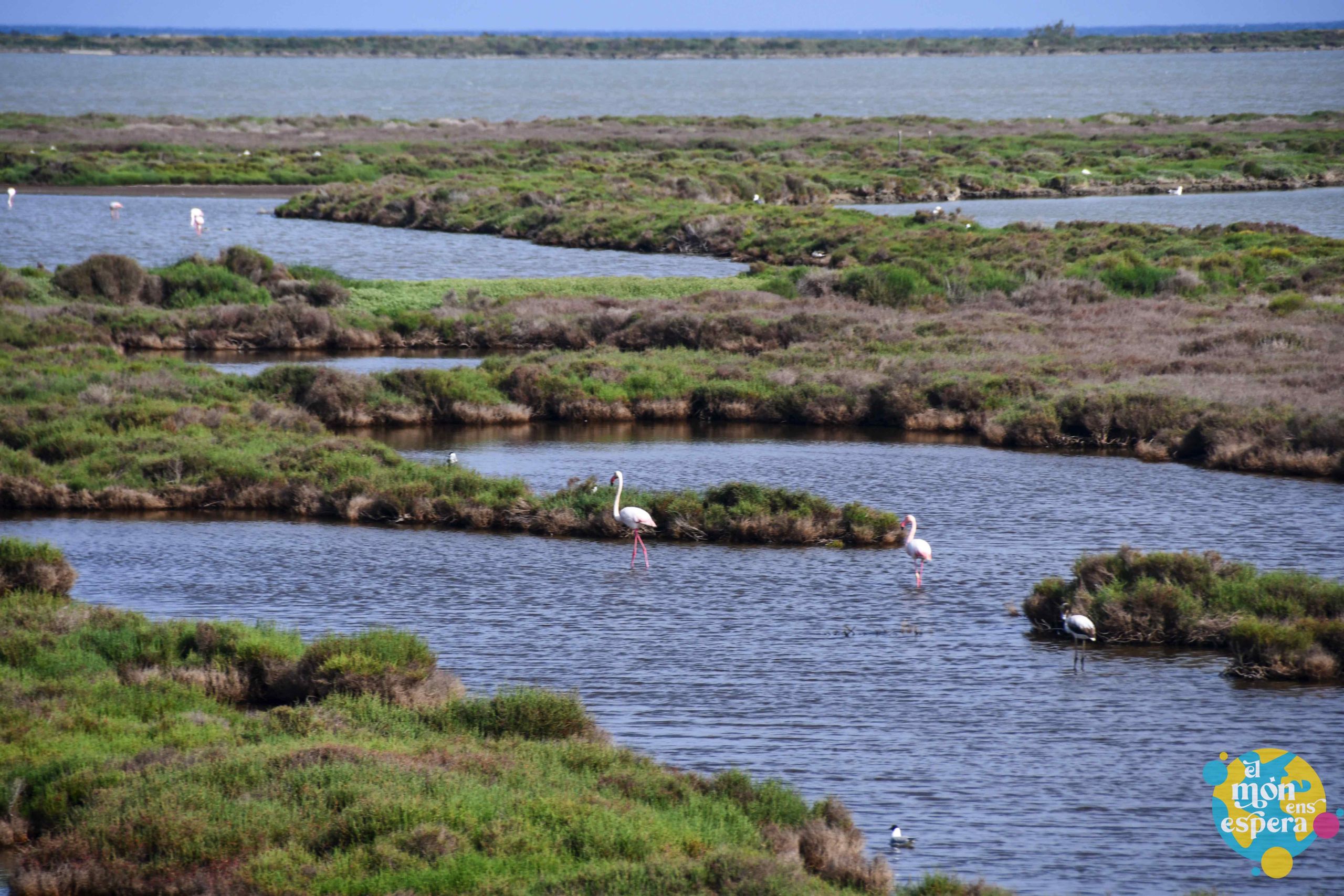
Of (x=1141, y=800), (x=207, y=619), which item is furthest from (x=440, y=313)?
(x=1141, y=800)

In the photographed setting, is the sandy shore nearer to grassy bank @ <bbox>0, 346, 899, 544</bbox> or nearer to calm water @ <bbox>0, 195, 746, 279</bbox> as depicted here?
calm water @ <bbox>0, 195, 746, 279</bbox>

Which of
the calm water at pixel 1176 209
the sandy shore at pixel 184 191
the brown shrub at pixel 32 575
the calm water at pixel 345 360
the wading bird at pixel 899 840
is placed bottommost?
the calm water at pixel 345 360

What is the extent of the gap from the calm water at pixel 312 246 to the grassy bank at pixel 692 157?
6667 mm

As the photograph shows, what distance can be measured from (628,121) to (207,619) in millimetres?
115540

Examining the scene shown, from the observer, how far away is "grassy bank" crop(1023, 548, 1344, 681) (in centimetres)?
1617

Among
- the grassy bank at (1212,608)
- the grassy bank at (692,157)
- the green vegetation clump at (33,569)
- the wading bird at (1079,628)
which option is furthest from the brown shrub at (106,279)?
the wading bird at (1079,628)

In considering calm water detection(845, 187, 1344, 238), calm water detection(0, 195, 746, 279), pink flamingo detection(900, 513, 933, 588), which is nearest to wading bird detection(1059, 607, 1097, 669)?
pink flamingo detection(900, 513, 933, 588)

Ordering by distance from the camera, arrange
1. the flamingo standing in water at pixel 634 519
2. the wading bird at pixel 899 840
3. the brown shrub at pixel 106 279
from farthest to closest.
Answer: the brown shrub at pixel 106 279 < the flamingo standing in water at pixel 634 519 < the wading bird at pixel 899 840

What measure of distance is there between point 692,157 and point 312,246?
135 feet

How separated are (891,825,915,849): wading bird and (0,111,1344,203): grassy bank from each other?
5623 cm

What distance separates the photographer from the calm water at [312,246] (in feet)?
174

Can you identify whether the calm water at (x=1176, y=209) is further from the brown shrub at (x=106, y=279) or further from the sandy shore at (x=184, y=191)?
the brown shrub at (x=106, y=279)

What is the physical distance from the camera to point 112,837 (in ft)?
34.9

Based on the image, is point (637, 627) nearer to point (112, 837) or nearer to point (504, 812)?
point (504, 812)
